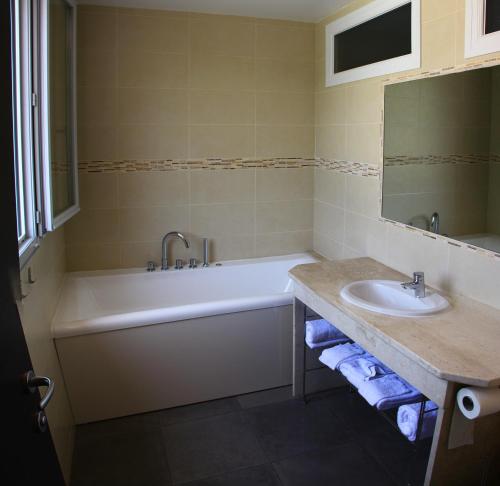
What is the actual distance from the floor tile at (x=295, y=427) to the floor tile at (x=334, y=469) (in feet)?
0.21

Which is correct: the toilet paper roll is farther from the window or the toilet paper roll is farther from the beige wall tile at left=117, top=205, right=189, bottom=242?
the beige wall tile at left=117, top=205, right=189, bottom=242

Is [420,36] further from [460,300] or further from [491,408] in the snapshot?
[491,408]

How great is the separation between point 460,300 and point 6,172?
2025mm

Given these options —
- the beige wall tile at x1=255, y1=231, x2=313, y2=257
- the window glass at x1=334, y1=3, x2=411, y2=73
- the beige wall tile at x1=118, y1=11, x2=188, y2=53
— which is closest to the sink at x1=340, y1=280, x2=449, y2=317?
the window glass at x1=334, y1=3, x2=411, y2=73

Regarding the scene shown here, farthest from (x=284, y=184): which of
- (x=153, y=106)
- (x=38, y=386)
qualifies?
(x=38, y=386)

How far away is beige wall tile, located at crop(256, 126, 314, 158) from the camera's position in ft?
12.4

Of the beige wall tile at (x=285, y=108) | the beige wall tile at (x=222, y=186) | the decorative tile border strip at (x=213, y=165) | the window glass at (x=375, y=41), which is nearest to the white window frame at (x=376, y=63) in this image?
the window glass at (x=375, y=41)

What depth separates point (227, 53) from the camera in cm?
359

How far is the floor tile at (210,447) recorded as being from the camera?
2.40 m

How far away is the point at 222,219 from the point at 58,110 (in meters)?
1.53

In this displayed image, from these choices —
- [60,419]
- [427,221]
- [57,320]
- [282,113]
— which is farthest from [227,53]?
[60,419]

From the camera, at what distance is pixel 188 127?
3584 millimetres

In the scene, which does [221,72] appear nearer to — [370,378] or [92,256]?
[92,256]

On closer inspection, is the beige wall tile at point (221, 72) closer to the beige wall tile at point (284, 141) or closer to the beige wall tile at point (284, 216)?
the beige wall tile at point (284, 141)
